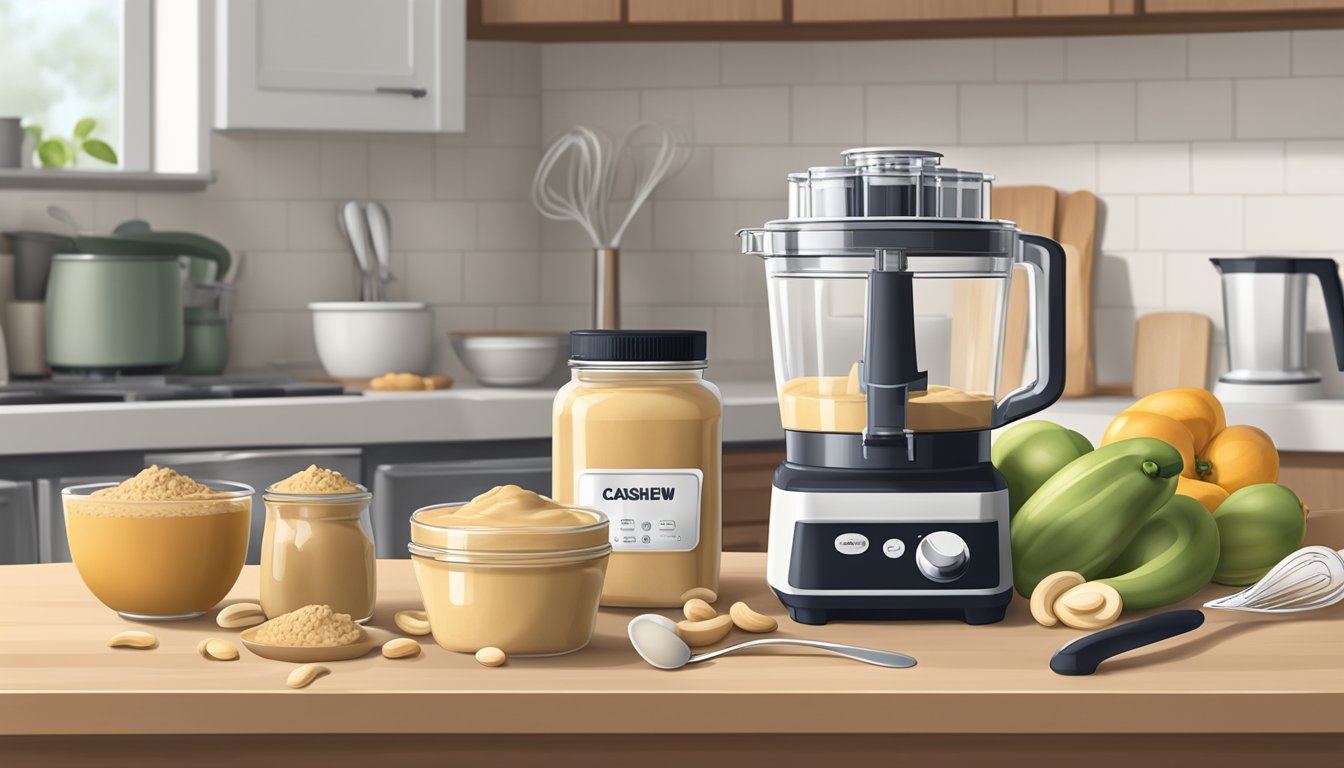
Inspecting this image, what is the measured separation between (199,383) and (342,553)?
6.62ft

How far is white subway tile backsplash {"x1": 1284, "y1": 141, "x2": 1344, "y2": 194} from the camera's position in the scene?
3291 mm

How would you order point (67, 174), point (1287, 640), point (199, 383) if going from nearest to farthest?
point (1287, 640) < point (199, 383) < point (67, 174)

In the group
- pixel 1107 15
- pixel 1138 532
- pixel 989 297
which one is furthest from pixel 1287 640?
pixel 1107 15

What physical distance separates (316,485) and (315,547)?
0.15ft

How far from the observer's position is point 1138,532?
1146 mm

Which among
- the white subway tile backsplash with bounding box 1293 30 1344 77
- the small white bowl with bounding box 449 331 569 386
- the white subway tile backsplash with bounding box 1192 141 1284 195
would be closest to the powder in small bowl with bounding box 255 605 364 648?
the small white bowl with bounding box 449 331 569 386

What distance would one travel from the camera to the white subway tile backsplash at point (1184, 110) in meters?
3.33

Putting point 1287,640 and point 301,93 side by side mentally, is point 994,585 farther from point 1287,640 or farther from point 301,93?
point 301,93

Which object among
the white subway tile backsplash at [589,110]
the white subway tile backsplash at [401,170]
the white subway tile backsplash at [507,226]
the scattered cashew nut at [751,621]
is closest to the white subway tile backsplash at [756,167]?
the white subway tile backsplash at [589,110]

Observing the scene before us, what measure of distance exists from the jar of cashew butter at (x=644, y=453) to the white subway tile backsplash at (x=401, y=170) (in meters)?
2.43

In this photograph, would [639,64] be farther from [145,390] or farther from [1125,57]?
[145,390]

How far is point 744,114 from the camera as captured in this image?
11.4 ft

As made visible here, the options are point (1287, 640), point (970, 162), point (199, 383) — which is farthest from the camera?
point (970, 162)

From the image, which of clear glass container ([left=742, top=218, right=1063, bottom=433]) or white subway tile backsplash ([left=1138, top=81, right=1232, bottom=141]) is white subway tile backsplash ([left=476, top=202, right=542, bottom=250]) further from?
clear glass container ([left=742, top=218, right=1063, bottom=433])
